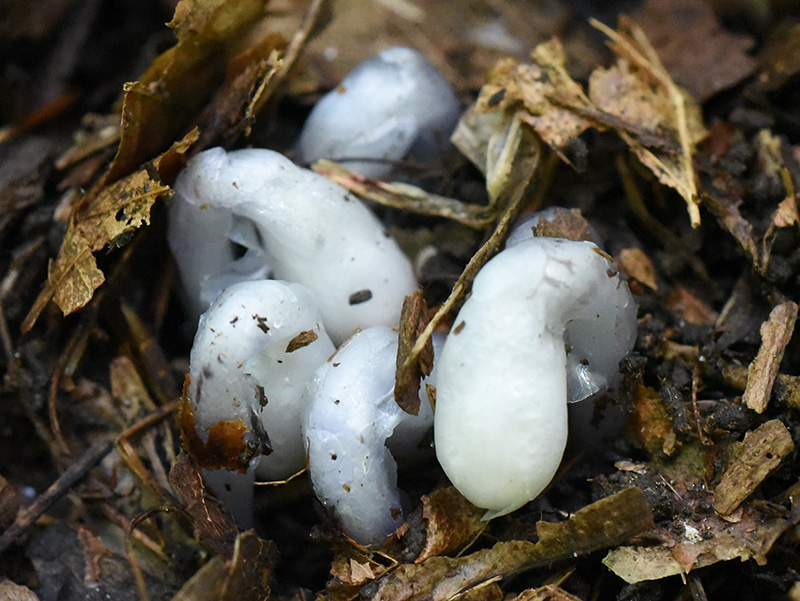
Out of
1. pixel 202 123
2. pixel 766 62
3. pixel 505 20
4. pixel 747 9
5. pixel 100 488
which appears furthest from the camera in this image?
pixel 505 20

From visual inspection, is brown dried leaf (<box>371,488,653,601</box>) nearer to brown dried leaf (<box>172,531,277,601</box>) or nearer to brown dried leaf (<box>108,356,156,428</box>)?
brown dried leaf (<box>172,531,277,601</box>)

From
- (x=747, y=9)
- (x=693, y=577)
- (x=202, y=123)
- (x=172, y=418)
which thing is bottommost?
(x=693, y=577)

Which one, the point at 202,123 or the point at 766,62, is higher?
the point at 202,123

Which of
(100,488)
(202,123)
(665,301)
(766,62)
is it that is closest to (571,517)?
(665,301)

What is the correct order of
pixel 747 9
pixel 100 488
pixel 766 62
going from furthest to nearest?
pixel 747 9 < pixel 766 62 < pixel 100 488

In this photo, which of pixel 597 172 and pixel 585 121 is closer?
pixel 585 121

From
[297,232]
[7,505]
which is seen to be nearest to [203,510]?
[7,505]

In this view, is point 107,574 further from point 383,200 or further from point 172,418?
point 383,200
